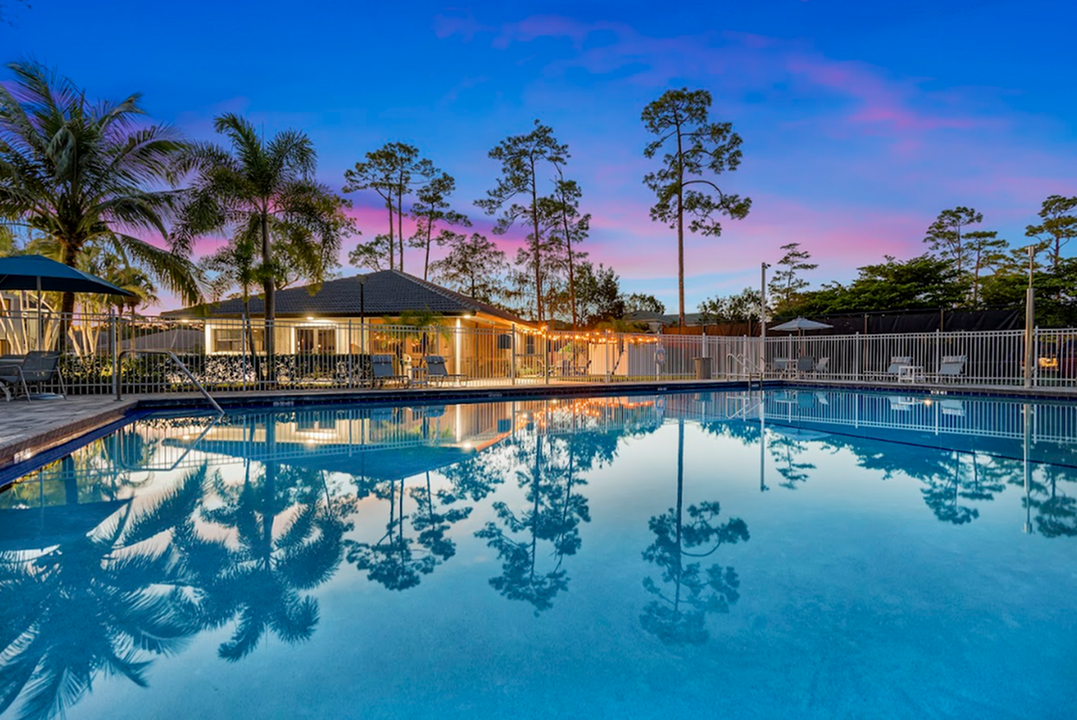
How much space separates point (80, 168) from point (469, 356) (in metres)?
12.3

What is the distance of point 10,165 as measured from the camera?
11312mm

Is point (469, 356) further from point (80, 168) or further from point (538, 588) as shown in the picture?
point (538, 588)

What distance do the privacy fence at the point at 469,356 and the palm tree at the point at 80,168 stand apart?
2.00 m

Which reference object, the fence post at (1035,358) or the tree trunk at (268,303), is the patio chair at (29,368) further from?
the fence post at (1035,358)

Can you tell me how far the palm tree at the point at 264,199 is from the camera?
1392cm

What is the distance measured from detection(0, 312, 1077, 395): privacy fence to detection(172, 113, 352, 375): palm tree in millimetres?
1336

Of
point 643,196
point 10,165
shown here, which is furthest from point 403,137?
point 10,165

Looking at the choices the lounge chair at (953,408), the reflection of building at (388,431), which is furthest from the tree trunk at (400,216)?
the lounge chair at (953,408)

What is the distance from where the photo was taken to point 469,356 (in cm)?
2108

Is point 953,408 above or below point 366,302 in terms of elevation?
below

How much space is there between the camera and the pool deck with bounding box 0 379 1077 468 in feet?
20.3

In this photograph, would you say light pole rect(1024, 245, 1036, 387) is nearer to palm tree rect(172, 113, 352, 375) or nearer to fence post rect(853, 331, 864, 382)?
fence post rect(853, 331, 864, 382)

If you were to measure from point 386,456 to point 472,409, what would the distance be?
5.65m

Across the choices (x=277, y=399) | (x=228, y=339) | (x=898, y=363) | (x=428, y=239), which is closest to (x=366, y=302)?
(x=228, y=339)
